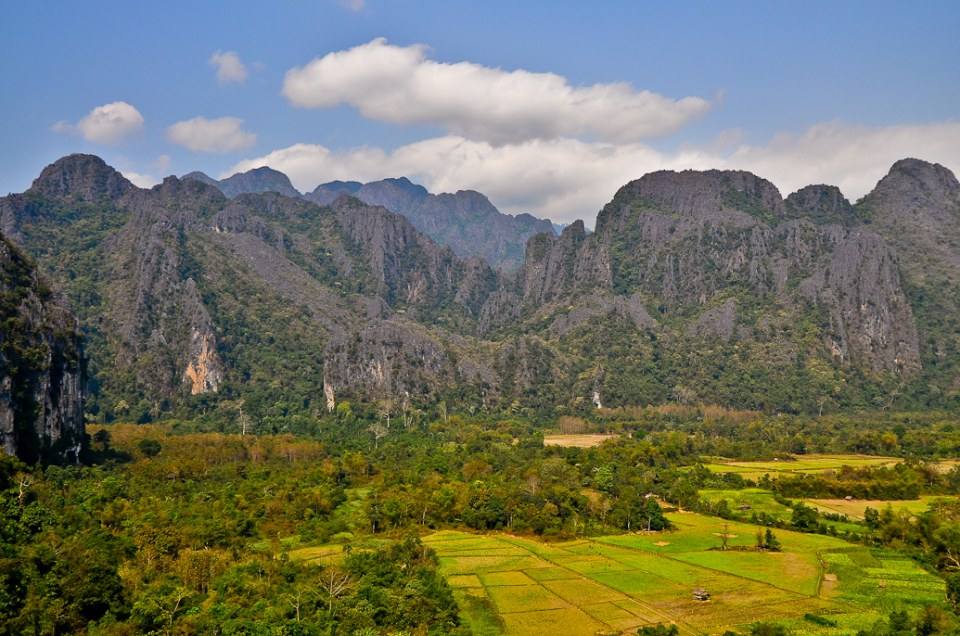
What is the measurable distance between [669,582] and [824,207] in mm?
159148

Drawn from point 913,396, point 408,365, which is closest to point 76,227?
point 408,365

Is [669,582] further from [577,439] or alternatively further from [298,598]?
[577,439]

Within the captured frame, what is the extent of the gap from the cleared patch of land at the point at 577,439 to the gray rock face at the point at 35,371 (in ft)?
174

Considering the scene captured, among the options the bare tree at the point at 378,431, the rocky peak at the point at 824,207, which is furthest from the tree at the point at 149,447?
the rocky peak at the point at 824,207

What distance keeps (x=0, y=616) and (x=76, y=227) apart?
153936mm

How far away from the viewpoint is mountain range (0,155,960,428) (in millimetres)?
125688

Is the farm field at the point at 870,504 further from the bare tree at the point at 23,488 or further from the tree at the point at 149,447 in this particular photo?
the tree at the point at 149,447

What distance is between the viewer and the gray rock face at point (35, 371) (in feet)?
199

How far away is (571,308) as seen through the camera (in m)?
167

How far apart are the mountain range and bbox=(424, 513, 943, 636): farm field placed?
231 feet

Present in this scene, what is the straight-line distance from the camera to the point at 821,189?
179m

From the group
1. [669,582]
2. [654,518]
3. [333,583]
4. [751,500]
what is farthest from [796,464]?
[333,583]

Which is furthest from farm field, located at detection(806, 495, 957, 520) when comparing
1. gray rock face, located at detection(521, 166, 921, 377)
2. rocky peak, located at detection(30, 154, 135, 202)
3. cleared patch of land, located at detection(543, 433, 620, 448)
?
rocky peak, located at detection(30, 154, 135, 202)

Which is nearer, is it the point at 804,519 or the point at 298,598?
the point at 298,598
